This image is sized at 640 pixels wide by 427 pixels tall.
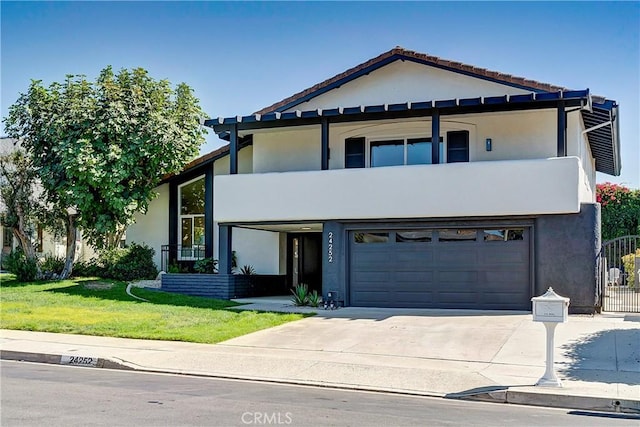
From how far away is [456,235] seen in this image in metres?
18.8

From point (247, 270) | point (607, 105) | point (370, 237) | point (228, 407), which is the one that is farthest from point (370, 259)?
point (228, 407)

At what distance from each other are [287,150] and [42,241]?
Result: 50.2ft

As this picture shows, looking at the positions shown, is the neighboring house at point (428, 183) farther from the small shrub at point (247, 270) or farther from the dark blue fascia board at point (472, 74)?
the small shrub at point (247, 270)

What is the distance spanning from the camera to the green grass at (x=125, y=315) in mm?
15062

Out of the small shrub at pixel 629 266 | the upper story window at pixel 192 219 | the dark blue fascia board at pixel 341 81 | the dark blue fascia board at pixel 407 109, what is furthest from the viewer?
the upper story window at pixel 192 219

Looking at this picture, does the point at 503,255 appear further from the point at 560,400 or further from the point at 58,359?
the point at 58,359

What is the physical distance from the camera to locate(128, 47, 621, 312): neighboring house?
699 inches

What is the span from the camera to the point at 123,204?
23219 millimetres

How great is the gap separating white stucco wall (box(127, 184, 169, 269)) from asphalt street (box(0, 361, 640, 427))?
15.3 metres

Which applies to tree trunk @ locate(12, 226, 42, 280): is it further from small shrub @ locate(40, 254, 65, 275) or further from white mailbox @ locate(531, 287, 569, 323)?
white mailbox @ locate(531, 287, 569, 323)

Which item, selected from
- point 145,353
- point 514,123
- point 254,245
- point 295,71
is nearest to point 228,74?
point 295,71

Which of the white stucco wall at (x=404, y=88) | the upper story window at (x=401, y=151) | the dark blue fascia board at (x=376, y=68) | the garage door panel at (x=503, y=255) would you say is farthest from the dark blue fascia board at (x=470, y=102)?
the garage door panel at (x=503, y=255)

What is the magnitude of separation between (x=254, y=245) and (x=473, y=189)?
8920 millimetres

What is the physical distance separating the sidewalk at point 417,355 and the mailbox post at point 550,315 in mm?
218
